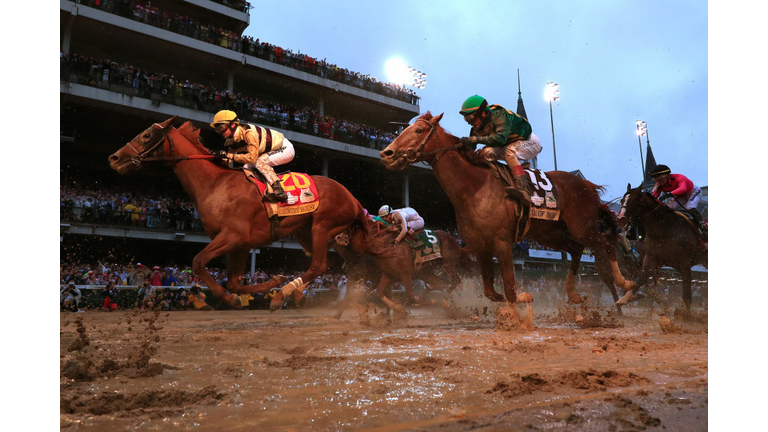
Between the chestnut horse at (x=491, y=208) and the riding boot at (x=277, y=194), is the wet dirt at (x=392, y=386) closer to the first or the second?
the chestnut horse at (x=491, y=208)

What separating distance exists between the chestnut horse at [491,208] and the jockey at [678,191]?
1975 millimetres

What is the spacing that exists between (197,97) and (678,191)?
19258 millimetres

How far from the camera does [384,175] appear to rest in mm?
28188

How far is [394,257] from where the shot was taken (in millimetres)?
9602

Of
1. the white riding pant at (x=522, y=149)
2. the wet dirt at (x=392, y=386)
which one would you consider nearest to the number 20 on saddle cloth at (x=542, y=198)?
the white riding pant at (x=522, y=149)

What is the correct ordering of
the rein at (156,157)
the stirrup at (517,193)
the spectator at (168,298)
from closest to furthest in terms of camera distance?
the stirrup at (517,193)
the rein at (156,157)
the spectator at (168,298)

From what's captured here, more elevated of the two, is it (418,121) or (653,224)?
(418,121)

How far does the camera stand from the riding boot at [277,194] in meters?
6.47

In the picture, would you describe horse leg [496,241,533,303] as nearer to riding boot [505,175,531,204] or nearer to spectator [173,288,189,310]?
riding boot [505,175,531,204]

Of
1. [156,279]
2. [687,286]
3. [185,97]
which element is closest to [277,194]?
[687,286]

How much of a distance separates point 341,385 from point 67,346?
10.5ft
